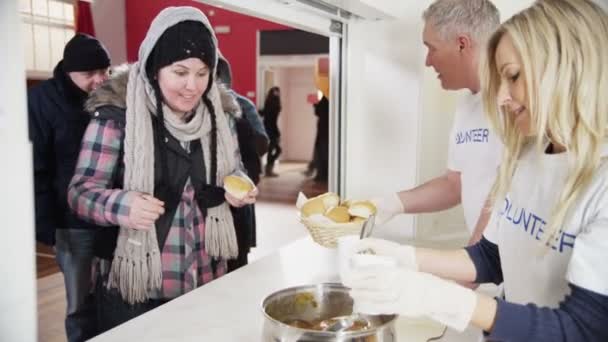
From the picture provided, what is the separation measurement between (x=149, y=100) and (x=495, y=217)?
2.62 feet

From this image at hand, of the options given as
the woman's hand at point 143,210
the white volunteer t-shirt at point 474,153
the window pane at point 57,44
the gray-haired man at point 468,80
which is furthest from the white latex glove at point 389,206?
the window pane at point 57,44

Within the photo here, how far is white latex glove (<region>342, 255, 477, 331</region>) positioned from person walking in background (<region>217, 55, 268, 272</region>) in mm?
785

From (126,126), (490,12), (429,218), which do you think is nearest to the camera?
(126,126)

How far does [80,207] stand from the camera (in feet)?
3.97

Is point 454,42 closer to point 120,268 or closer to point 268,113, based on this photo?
point 120,268

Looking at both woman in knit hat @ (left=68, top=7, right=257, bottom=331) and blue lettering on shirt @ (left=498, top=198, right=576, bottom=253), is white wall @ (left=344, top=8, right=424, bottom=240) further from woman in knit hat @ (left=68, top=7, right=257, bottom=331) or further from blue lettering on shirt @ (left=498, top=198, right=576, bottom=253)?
blue lettering on shirt @ (left=498, top=198, right=576, bottom=253)

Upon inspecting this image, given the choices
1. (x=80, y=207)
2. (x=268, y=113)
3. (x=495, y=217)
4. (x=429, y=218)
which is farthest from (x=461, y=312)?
(x=268, y=113)

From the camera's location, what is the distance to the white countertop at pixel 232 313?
94cm

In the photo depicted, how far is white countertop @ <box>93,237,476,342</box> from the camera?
94 cm

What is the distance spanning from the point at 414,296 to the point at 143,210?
0.68 m

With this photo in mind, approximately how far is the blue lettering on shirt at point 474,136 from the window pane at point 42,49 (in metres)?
1.05

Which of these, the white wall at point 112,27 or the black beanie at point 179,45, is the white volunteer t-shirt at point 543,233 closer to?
the black beanie at point 179,45

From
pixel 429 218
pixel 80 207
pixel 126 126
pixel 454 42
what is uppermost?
pixel 454 42

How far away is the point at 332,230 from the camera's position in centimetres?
117
